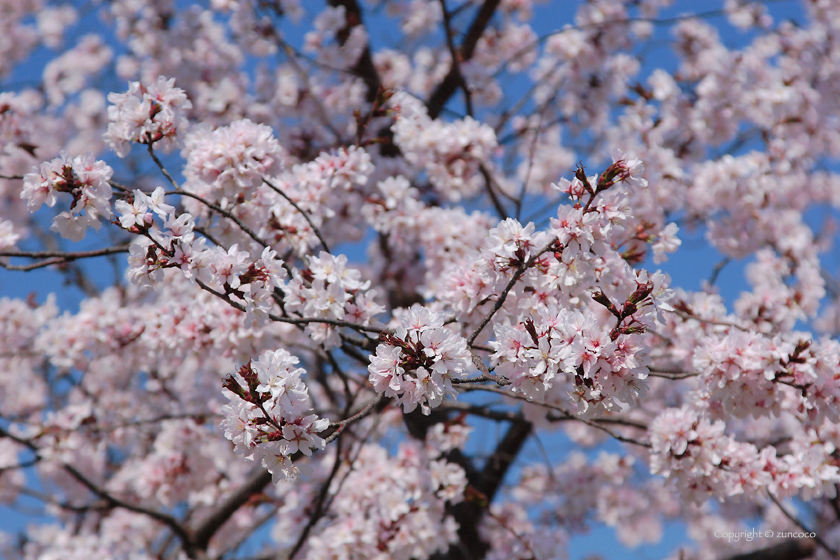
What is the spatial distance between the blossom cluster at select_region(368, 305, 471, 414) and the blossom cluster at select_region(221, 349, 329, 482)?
27cm

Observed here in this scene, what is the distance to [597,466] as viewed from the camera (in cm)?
628

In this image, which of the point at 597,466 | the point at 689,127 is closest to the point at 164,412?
the point at 597,466

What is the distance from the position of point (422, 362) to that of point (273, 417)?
1.75 feet

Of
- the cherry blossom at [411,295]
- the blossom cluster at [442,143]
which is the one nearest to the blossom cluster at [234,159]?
the cherry blossom at [411,295]

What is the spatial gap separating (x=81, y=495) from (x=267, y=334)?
14.3 feet

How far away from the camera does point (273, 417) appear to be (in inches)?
79.0

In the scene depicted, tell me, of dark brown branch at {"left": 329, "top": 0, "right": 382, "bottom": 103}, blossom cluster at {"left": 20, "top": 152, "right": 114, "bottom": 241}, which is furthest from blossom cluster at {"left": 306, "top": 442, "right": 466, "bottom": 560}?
dark brown branch at {"left": 329, "top": 0, "right": 382, "bottom": 103}

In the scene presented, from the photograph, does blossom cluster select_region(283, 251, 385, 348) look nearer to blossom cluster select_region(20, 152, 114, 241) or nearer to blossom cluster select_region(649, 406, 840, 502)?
blossom cluster select_region(20, 152, 114, 241)

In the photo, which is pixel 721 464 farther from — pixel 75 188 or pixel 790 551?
pixel 75 188

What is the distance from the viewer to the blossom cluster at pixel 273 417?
2016mm

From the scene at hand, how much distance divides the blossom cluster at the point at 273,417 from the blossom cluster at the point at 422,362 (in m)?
0.27

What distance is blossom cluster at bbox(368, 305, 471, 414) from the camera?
201cm

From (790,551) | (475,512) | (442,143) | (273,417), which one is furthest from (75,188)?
(790,551)

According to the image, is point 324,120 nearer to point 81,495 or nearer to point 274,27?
point 274,27
